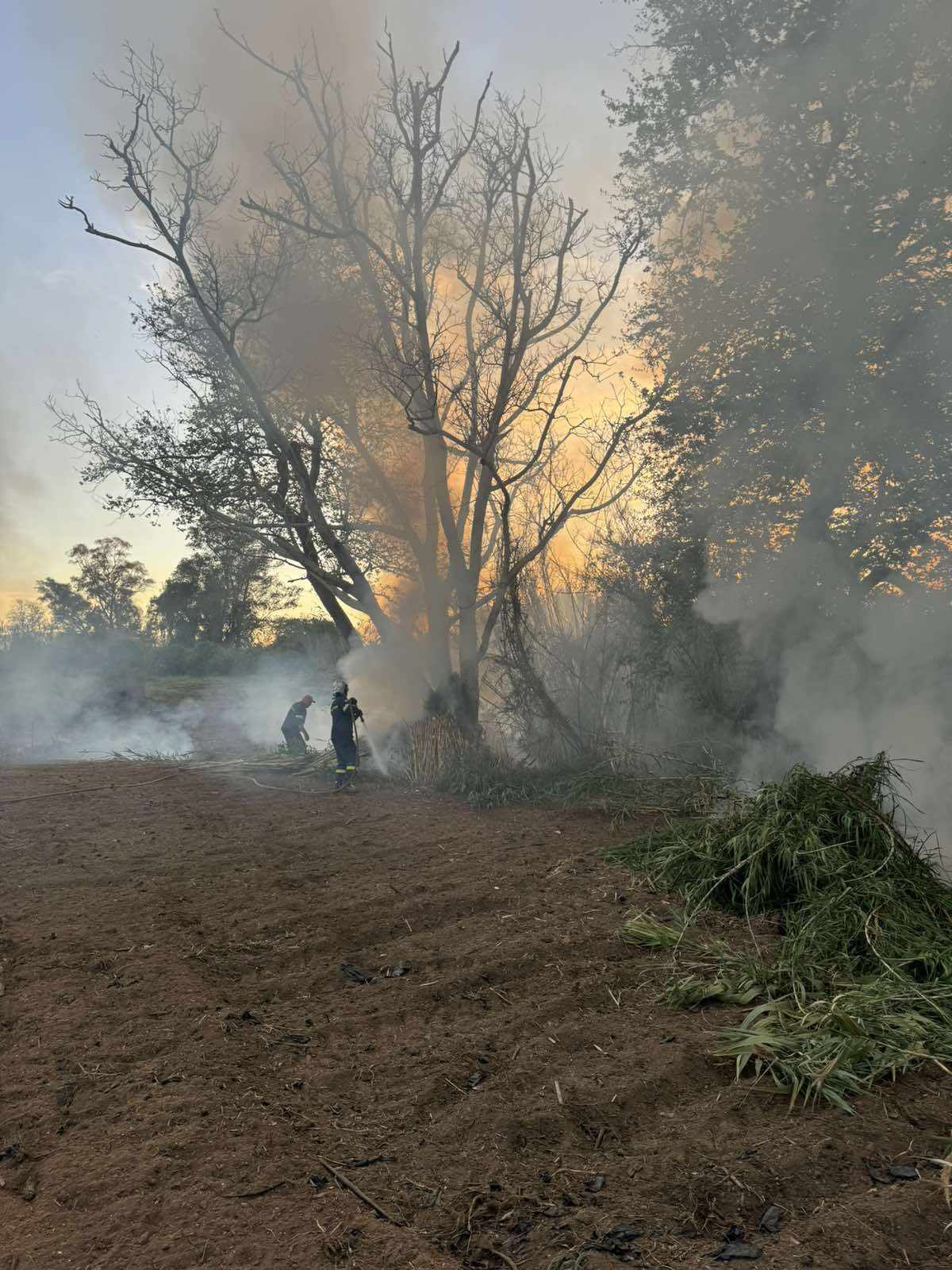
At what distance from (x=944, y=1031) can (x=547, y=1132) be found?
1.52m

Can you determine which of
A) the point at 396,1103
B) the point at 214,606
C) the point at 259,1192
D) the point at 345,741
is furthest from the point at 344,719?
the point at 214,606

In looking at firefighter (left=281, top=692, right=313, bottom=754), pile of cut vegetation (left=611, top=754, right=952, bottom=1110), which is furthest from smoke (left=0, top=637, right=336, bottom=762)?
pile of cut vegetation (left=611, top=754, right=952, bottom=1110)

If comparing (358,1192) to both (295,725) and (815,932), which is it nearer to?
(815,932)

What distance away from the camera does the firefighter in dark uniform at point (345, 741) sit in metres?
9.67

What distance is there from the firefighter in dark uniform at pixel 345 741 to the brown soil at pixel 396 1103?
412 cm

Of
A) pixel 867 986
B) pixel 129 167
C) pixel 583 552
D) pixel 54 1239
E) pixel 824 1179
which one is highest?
pixel 129 167

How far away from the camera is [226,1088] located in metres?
3.08

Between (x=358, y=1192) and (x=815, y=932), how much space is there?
244 centimetres

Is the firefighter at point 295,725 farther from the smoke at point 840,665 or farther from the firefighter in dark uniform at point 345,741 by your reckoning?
the smoke at point 840,665

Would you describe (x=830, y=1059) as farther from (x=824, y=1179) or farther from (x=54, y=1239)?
(x=54, y=1239)

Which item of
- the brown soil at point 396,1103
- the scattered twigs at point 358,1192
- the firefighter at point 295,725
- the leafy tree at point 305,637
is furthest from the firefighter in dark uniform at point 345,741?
the leafy tree at point 305,637

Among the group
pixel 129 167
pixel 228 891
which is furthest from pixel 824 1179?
pixel 129 167

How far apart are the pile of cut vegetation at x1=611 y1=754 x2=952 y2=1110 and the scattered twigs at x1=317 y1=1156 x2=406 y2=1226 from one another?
130 cm

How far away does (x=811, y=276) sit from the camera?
33.5 feet
